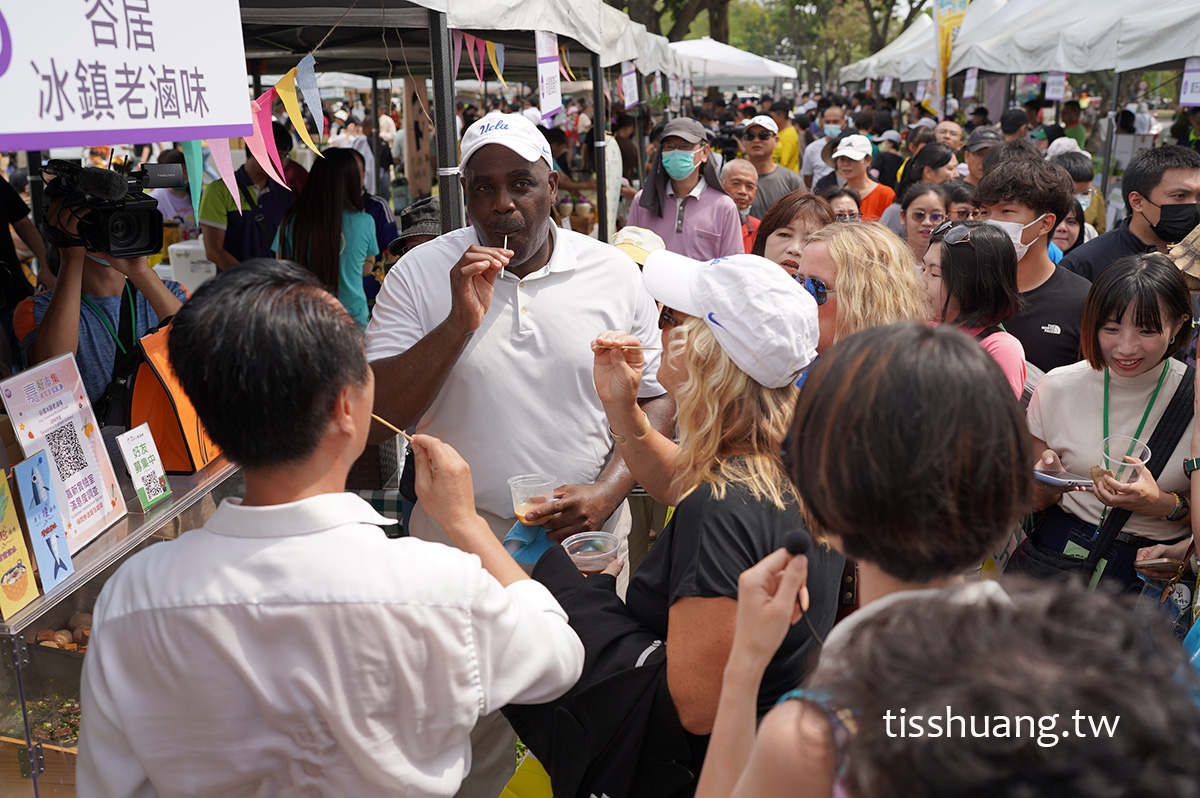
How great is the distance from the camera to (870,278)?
101 inches

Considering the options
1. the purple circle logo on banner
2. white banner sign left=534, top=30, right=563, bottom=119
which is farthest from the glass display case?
white banner sign left=534, top=30, right=563, bottom=119

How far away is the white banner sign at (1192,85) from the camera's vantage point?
6.61 metres

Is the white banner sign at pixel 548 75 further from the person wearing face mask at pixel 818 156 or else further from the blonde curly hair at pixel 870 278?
the person wearing face mask at pixel 818 156

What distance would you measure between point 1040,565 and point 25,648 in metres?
2.76

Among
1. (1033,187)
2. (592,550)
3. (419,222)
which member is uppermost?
(1033,187)

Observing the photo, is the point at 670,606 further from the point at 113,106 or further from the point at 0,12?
the point at 0,12

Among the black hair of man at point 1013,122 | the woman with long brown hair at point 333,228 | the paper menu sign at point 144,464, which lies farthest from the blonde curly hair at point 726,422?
the black hair of man at point 1013,122

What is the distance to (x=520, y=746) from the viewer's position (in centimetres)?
228

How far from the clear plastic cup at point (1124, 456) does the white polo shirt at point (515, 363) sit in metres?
1.46

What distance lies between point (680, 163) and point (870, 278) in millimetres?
3480

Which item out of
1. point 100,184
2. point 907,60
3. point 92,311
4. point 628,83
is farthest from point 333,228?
point 907,60

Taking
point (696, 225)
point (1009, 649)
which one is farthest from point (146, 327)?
point (696, 225)

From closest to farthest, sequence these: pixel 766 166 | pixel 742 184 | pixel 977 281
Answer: pixel 977 281 → pixel 742 184 → pixel 766 166

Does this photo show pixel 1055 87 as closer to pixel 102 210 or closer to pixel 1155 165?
pixel 1155 165
